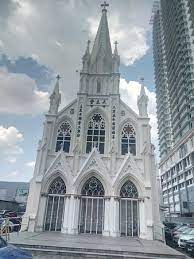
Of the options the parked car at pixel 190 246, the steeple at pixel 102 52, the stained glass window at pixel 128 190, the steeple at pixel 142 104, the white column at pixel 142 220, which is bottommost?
the parked car at pixel 190 246

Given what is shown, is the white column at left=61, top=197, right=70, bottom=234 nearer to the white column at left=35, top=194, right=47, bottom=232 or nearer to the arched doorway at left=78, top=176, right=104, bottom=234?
the arched doorway at left=78, top=176, right=104, bottom=234

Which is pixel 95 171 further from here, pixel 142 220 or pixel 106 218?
pixel 142 220

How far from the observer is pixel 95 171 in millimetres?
20203

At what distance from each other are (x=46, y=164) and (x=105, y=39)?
67.5 feet

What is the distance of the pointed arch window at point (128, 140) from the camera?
21953 millimetres

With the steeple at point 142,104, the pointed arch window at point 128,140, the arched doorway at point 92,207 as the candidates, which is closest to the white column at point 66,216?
the arched doorway at point 92,207

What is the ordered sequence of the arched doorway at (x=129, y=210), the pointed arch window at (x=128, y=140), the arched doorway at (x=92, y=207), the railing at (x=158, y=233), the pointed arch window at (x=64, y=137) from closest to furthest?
the railing at (x=158, y=233) → the arched doorway at (x=129, y=210) → the arched doorway at (x=92, y=207) → the pointed arch window at (x=128, y=140) → the pointed arch window at (x=64, y=137)

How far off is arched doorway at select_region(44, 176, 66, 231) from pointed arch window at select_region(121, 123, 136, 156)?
7329 millimetres

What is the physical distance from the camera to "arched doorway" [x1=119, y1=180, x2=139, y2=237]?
61.8ft

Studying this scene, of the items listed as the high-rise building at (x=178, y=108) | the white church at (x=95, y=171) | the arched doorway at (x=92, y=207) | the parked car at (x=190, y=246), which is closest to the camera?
the parked car at (x=190, y=246)

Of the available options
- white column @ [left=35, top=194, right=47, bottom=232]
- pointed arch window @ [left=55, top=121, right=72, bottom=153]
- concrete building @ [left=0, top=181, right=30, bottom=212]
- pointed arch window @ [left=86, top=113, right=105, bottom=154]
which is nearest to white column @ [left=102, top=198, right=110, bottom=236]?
pointed arch window @ [left=86, top=113, right=105, bottom=154]

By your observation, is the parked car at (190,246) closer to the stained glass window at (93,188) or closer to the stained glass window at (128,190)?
the stained glass window at (128,190)

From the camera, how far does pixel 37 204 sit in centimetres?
1933

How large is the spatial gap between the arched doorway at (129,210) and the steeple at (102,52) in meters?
15.5
